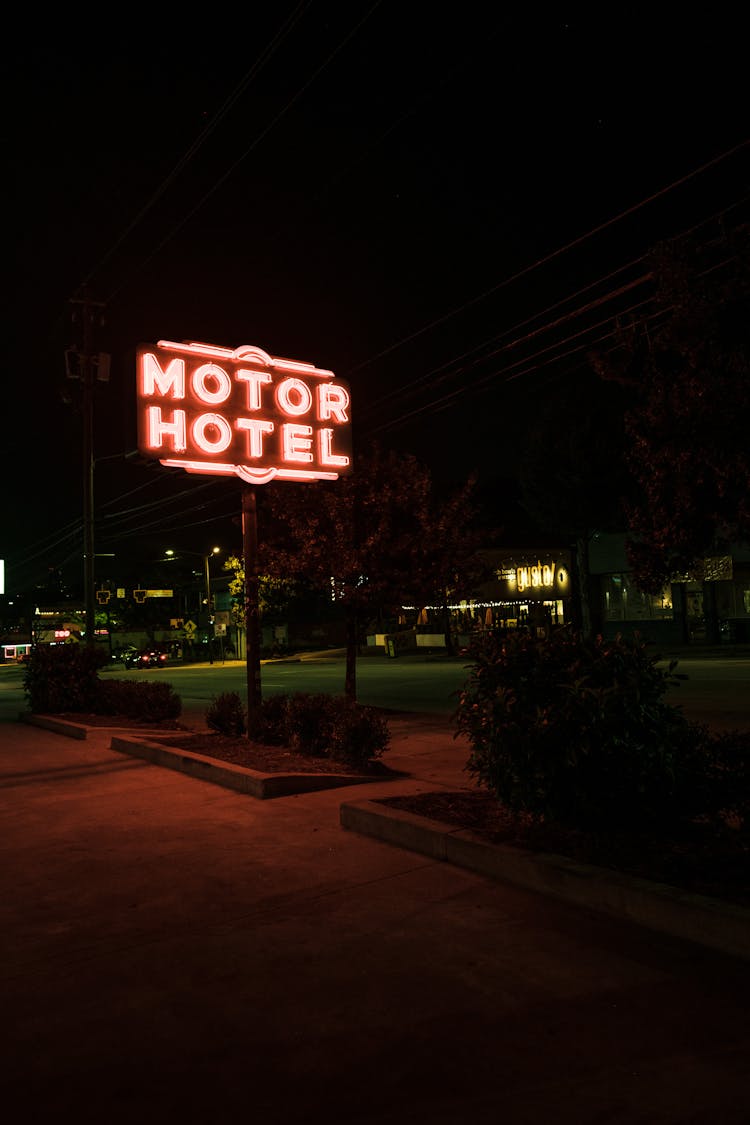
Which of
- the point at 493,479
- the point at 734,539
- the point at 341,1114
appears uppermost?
the point at 493,479

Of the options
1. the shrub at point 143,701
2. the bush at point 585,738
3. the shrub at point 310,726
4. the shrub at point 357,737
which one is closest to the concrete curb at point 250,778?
→ the shrub at point 357,737

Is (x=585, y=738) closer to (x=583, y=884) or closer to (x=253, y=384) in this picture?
(x=583, y=884)

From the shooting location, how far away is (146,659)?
5294cm

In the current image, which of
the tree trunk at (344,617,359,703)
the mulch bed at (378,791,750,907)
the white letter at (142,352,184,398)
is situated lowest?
the mulch bed at (378,791,750,907)

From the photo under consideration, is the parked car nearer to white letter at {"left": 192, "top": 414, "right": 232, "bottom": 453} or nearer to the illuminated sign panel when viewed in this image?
the illuminated sign panel

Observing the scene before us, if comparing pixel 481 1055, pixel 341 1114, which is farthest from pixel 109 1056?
pixel 481 1055

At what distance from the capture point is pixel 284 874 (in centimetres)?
684

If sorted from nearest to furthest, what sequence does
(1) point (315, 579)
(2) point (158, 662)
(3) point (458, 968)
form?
(3) point (458, 968)
(1) point (315, 579)
(2) point (158, 662)

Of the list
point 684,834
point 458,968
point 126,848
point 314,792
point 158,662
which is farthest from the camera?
point 158,662

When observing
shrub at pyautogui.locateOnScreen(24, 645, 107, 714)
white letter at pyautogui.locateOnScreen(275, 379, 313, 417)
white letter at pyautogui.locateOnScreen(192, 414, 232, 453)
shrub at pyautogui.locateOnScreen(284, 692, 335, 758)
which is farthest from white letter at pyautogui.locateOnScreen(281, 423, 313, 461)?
shrub at pyautogui.locateOnScreen(24, 645, 107, 714)

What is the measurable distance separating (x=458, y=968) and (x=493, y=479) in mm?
79156

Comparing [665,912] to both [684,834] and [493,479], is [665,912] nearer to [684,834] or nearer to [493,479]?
[684,834]

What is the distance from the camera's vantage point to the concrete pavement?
3.60 meters

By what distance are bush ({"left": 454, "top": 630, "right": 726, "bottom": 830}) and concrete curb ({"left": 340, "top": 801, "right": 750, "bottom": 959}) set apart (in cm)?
49
